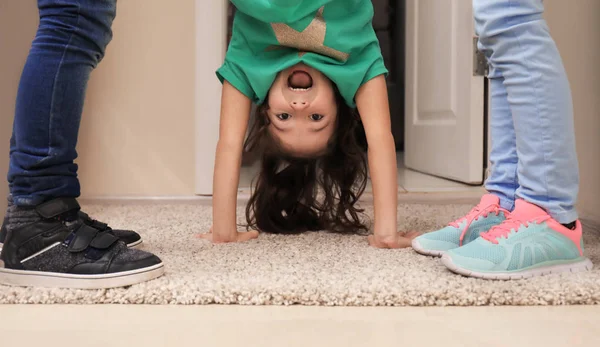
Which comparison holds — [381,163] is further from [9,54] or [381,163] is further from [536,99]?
[9,54]

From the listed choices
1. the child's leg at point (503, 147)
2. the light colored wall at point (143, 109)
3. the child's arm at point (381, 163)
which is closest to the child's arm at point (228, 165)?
the child's arm at point (381, 163)

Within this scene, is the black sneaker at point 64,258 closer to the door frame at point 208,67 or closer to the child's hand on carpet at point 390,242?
the child's hand on carpet at point 390,242

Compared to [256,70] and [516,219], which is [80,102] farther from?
[516,219]

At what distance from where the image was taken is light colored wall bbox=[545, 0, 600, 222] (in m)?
1.32

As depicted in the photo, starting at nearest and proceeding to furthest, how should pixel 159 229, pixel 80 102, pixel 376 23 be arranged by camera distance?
pixel 80 102
pixel 159 229
pixel 376 23

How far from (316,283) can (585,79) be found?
90 centimetres

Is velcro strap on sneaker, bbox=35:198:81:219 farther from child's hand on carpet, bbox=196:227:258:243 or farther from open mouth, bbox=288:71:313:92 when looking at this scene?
open mouth, bbox=288:71:313:92

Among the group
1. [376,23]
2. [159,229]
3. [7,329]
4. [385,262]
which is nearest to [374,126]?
[385,262]

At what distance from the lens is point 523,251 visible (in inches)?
34.6

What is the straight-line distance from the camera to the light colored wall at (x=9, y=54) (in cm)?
137

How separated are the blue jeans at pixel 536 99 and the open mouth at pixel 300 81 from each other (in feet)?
1.14

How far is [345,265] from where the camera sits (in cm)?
94

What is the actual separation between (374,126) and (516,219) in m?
0.33

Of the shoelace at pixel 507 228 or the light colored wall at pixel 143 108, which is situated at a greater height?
the light colored wall at pixel 143 108
